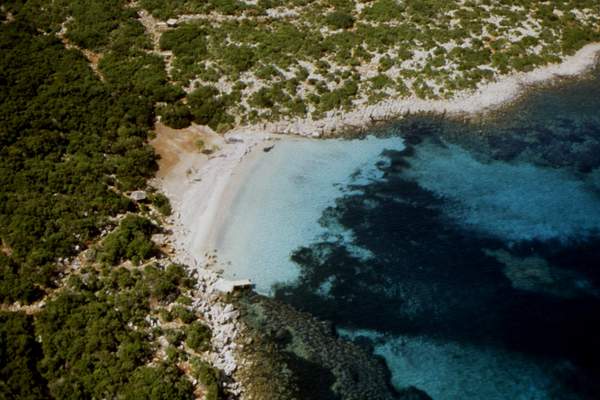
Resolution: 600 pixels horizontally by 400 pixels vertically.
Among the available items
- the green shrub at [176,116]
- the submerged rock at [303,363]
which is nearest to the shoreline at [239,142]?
the green shrub at [176,116]

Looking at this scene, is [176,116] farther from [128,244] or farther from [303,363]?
[303,363]

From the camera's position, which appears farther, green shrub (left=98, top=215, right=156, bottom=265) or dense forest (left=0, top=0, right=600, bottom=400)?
green shrub (left=98, top=215, right=156, bottom=265)

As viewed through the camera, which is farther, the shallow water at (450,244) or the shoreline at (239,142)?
the shoreline at (239,142)

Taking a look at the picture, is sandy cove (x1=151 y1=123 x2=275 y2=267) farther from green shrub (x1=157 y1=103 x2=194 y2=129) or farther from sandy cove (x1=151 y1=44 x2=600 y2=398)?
green shrub (x1=157 y1=103 x2=194 y2=129)

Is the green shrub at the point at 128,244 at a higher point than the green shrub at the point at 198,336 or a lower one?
higher

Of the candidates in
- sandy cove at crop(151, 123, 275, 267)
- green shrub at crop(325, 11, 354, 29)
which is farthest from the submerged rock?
green shrub at crop(325, 11, 354, 29)

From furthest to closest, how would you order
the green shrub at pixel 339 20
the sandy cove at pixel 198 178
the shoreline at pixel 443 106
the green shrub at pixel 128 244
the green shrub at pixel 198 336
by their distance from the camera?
the green shrub at pixel 339 20 < the shoreline at pixel 443 106 < the sandy cove at pixel 198 178 < the green shrub at pixel 128 244 < the green shrub at pixel 198 336

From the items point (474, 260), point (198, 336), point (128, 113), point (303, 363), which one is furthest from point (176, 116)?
point (474, 260)

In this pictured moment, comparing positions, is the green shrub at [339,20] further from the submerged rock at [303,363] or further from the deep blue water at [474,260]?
the submerged rock at [303,363]
